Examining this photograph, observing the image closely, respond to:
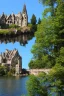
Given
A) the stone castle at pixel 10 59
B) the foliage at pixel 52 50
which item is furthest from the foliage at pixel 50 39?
the stone castle at pixel 10 59

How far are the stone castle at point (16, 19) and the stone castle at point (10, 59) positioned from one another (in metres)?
15.9

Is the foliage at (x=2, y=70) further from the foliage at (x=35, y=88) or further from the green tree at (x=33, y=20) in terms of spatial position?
the foliage at (x=35, y=88)

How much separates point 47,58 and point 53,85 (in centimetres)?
144

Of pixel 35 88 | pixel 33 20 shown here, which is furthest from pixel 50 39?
pixel 33 20

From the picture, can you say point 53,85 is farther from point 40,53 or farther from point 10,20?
point 10,20

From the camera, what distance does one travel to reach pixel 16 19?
5054 inches

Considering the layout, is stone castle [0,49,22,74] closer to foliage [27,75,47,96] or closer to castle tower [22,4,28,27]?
castle tower [22,4,28,27]

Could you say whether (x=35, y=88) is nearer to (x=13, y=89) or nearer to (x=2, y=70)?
(x=13, y=89)

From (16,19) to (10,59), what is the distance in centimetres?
2110

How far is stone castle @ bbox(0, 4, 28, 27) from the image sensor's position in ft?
412

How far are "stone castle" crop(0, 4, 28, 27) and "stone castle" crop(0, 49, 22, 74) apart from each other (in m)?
15.9

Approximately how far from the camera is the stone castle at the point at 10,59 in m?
104

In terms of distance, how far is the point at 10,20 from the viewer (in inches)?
4985

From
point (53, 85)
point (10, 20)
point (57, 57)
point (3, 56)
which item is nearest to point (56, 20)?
point (57, 57)
